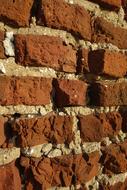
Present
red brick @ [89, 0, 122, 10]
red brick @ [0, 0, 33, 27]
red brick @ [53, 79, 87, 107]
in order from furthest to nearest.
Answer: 1. red brick @ [89, 0, 122, 10]
2. red brick @ [53, 79, 87, 107]
3. red brick @ [0, 0, 33, 27]

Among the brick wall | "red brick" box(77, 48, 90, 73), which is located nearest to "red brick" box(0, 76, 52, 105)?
the brick wall

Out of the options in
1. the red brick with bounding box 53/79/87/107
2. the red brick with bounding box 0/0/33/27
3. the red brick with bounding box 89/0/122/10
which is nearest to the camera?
the red brick with bounding box 0/0/33/27

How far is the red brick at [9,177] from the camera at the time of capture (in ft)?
2.52

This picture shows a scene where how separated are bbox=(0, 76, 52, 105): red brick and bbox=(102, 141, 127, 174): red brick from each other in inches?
9.7

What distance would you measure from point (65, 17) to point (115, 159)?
1.26 feet

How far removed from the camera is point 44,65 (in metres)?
0.84

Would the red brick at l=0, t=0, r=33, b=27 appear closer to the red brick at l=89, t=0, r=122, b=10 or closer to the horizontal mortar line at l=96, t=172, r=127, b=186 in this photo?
the red brick at l=89, t=0, r=122, b=10

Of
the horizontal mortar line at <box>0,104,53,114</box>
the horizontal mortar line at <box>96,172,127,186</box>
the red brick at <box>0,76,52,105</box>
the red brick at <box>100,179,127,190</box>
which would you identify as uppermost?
the red brick at <box>0,76,52,105</box>

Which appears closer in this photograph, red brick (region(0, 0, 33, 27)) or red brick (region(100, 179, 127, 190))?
red brick (region(0, 0, 33, 27))

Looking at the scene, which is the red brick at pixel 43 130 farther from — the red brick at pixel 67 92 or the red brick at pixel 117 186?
the red brick at pixel 117 186

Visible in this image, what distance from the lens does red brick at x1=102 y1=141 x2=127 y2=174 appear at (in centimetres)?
100

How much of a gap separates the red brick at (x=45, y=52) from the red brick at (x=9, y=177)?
0.21m

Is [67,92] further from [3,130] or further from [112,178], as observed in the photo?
[112,178]

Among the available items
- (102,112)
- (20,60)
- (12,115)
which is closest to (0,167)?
(12,115)
